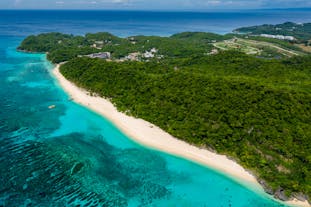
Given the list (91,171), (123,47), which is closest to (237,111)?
(91,171)

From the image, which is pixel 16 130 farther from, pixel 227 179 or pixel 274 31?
pixel 274 31

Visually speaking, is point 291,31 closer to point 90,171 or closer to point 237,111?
point 237,111

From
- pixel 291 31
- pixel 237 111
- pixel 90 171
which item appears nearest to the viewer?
pixel 90 171

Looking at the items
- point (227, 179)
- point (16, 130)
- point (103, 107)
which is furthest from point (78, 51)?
point (227, 179)

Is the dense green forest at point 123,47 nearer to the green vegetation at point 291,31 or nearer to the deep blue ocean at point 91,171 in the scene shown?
the green vegetation at point 291,31

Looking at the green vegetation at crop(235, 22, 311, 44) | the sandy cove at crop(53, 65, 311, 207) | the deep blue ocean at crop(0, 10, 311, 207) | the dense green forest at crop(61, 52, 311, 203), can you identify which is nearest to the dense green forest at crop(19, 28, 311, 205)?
the dense green forest at crop(61, 52, 311, 203)

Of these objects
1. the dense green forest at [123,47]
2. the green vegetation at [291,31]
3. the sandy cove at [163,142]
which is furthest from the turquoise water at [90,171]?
the green vegetation at [291,31]
